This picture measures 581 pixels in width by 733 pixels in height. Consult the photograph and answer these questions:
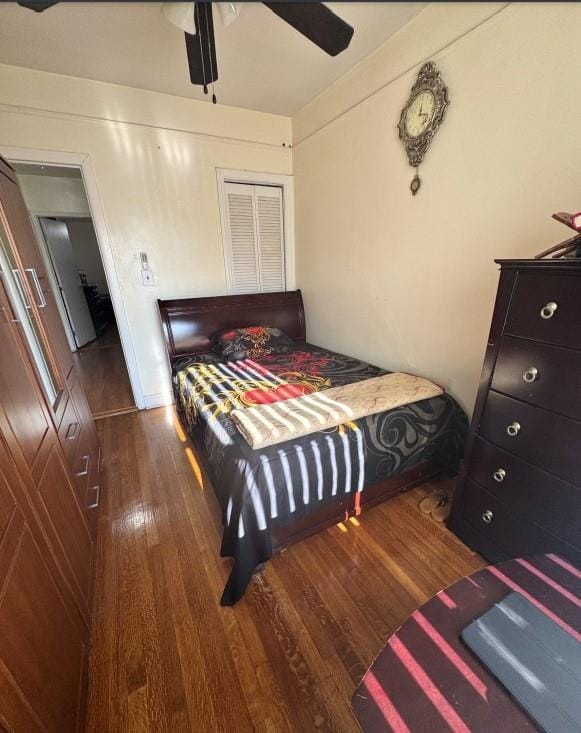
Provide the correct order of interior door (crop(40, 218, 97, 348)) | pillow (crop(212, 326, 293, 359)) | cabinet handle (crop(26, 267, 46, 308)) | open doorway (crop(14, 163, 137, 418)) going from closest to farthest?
cabinet handle (crop(26, 267, 46, 308))
pillow (crop(212, 326, 293, 359))
open doorway (crop(14, 163, 137, 418))
interior door (crop(40, 218, 97, 348))

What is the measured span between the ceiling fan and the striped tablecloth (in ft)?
6.29

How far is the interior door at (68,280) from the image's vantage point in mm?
4836

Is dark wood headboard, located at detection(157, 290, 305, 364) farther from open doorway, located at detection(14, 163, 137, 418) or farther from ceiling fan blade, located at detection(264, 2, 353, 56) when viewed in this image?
ceiling fan blade, located at detection(264, 2, 353, 56)

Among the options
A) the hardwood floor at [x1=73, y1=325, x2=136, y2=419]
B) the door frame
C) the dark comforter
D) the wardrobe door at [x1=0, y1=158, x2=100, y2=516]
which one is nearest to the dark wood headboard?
the door frame

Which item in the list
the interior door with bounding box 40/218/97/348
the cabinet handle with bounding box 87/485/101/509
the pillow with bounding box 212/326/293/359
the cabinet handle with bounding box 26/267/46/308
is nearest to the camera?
the cabinet handle with bounding box 26/267/46/308

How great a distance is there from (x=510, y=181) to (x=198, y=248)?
2408 millimetres

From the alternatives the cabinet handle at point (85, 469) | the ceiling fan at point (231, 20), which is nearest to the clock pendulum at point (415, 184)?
→ the ceiling fan at point (231, 20)

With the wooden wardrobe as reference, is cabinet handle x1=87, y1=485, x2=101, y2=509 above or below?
below

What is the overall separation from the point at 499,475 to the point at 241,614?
125 centimetres

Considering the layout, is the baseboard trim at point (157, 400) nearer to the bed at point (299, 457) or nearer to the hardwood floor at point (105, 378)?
the hardwood floor at point (105, 378)

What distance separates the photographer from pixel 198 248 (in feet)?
10.2

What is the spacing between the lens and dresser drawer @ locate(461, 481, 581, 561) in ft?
4.46

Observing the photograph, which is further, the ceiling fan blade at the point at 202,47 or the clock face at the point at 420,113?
the clock face at the point at 420,113

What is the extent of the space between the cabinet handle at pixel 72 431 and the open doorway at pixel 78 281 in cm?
141
